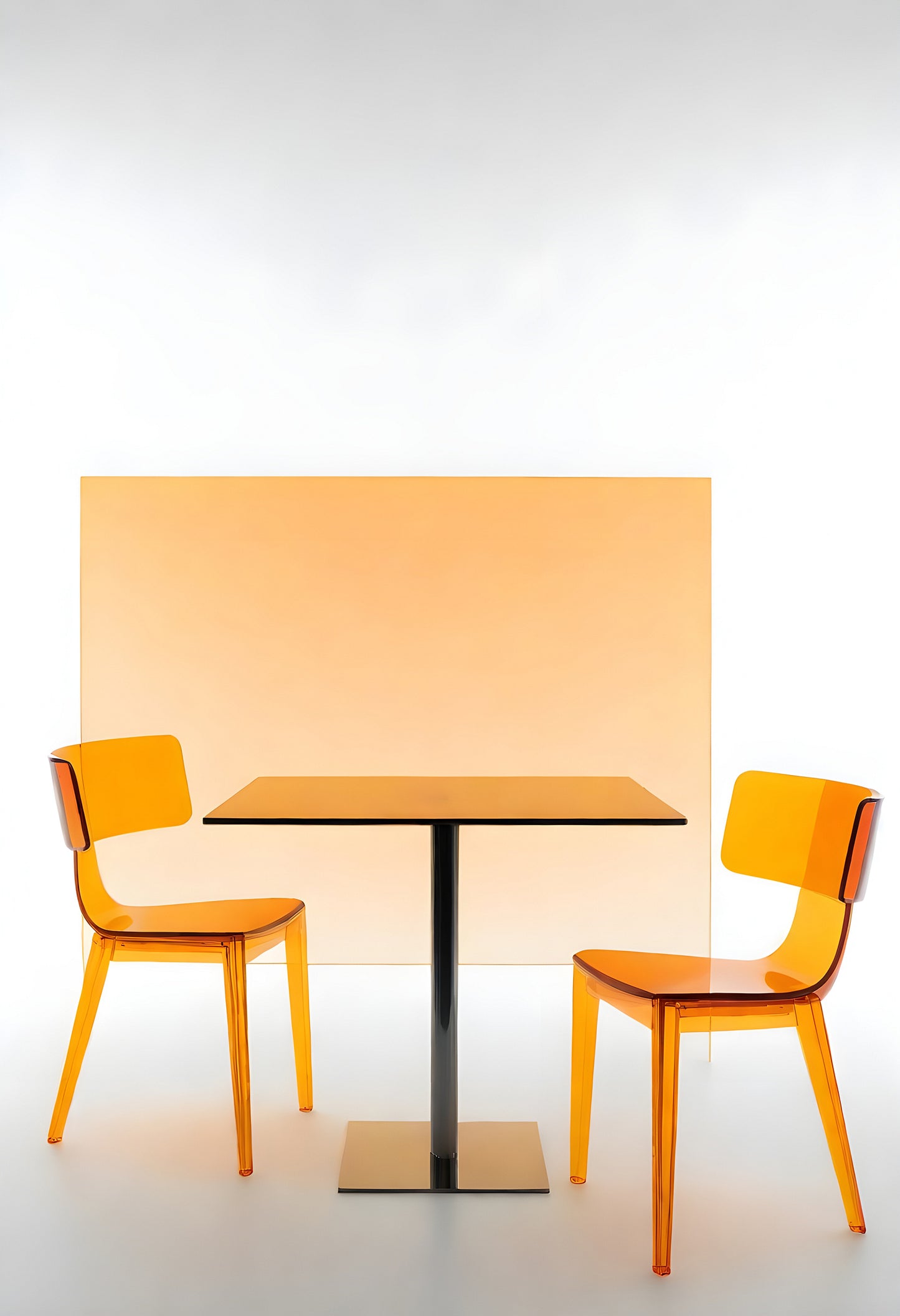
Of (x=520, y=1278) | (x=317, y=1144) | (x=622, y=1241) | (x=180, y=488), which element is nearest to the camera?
(x=520, y=1278)

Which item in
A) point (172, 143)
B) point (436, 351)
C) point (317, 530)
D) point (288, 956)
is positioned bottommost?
point (288, 956)

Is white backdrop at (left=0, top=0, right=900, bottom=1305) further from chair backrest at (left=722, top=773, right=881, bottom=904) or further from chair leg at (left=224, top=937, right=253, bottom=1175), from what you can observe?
chair leg at (left=224, top=937, right=253, bottom=1175)

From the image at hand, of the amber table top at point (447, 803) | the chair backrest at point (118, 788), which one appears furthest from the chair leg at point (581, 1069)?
the chair backrest at point (118, 788)

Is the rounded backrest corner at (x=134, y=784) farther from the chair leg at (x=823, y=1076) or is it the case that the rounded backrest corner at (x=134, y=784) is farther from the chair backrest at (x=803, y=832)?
the chair leg at (x=823, y=1076)

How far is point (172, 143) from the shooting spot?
12.6 feet

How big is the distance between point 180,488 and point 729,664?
228cm

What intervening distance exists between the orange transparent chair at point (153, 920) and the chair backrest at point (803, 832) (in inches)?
46.6

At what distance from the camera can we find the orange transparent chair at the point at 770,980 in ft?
6.55

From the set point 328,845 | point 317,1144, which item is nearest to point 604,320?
point 328,845

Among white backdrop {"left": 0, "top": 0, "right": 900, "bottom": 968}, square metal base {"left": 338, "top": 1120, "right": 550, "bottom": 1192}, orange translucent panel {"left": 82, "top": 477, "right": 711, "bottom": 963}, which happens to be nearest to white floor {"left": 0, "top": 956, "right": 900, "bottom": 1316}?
square metal base {"left": 338, "top": 1120, "right": 550, "bottom": 1192}

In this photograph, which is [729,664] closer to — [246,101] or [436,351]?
[436,351]

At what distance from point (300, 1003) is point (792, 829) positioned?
4.42ft

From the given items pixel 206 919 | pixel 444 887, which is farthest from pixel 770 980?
pixel 206 919

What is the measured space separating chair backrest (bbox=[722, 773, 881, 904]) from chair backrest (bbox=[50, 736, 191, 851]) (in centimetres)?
157
